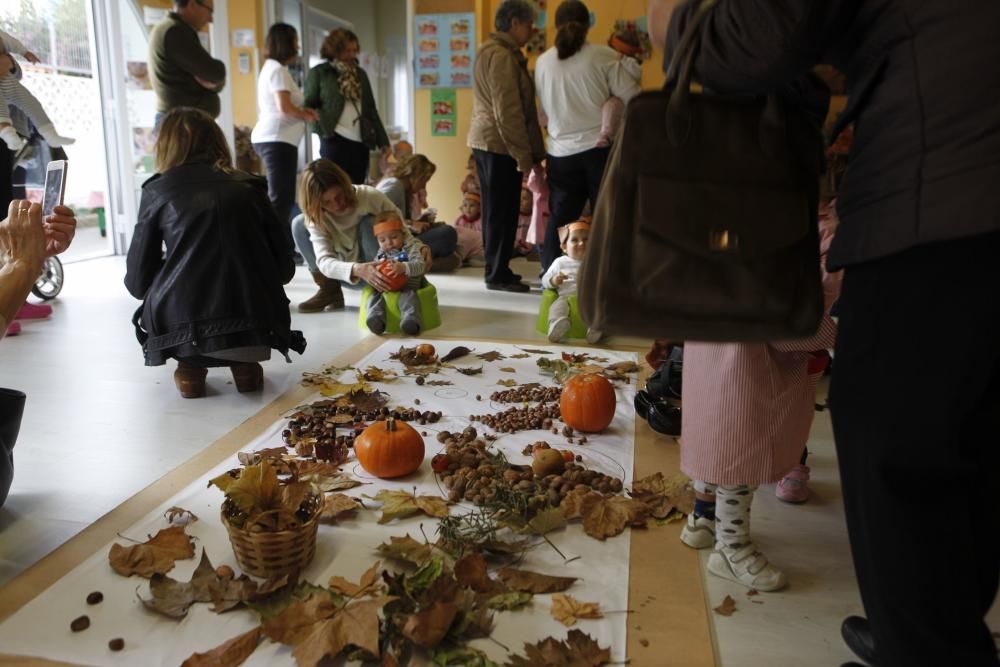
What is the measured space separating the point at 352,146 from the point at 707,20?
472 cm

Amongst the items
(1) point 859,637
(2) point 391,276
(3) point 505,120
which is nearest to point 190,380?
(2) point 391,276

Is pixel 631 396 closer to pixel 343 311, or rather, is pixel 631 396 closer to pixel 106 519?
pixel 106 519

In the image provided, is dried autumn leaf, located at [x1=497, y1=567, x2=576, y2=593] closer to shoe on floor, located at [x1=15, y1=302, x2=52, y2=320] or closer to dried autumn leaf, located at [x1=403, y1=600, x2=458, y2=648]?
dried autumn leaf, located at [x1=403, y1=600, x2=458, y2=648]

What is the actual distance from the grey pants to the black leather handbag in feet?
13.3

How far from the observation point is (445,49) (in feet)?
25.0

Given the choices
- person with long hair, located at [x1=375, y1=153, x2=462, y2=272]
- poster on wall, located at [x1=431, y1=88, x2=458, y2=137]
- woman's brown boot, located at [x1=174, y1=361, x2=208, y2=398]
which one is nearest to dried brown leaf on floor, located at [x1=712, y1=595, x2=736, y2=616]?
woman's brown boot, located at [x1=174, y1=361, x2=208, y2=398]

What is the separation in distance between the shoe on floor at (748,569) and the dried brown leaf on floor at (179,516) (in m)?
1.27

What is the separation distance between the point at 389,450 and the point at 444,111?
6.18 m

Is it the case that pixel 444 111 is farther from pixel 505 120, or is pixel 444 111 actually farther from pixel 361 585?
pixel 361 585

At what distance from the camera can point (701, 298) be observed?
42.6 inches

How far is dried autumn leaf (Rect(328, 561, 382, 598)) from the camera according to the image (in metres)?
1.62

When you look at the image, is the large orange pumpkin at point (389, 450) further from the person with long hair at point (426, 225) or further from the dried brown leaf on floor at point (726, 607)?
the person with long hair at point (426, 225)

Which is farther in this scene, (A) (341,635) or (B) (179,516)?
(B) (179,516)

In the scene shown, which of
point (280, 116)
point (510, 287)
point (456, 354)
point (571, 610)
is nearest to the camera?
point (571, 610)
